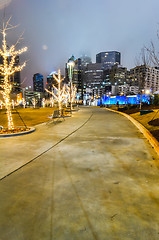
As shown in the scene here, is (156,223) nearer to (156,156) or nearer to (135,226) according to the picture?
(135,226)

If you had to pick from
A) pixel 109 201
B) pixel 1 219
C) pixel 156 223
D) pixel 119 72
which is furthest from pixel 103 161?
pixel 119 72

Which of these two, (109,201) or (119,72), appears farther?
(119,72)

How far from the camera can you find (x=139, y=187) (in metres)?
3.24

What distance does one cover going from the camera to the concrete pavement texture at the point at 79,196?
216 cm

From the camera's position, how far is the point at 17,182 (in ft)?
11.5

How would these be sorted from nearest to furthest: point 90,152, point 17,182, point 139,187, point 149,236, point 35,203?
point 149,236 < point 35,203 < point 139,187 < point 17,182 < point 90,152

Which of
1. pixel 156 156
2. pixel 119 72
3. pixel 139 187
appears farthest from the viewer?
pixel 119 72

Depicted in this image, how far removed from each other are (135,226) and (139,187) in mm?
1137

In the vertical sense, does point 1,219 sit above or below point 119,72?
below

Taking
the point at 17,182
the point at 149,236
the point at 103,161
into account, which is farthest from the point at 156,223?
the point at 17,182

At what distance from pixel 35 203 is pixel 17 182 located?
1008mm

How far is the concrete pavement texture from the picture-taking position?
2162mm

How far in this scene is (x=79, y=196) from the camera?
9.59ft

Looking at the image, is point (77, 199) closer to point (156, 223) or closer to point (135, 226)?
point (135, 226)
